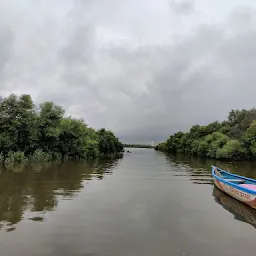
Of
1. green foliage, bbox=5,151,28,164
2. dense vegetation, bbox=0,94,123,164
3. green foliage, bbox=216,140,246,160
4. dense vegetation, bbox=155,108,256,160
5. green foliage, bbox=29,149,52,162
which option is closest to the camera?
green foliage, bbox=5,151,28,164

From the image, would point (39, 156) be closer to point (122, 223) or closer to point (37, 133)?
point (37, 133)

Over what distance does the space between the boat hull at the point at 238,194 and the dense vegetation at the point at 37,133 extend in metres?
30.7

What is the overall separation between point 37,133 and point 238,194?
3723 cm

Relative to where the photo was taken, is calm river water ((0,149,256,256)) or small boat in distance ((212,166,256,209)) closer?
calm river water ((0,149,256,256))

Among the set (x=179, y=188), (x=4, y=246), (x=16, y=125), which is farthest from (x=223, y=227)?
(x=16, y=125)

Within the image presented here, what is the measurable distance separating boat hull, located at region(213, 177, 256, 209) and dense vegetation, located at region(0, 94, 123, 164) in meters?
30.7

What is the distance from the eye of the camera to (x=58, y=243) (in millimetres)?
8203

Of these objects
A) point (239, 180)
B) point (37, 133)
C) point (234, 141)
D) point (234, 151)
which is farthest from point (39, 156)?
point (234, 141)

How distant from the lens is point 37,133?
148 feet

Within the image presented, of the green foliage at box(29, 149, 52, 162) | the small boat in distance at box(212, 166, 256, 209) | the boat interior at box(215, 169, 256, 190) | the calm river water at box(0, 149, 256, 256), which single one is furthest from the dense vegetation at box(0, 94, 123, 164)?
the small boat in distance at box(212, 166, 256, 209)

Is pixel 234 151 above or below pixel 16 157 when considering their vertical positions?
above

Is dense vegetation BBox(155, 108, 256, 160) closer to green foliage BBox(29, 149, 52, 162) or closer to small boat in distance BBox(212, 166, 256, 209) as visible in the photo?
green foliage BBox(29, 149, 52, 162)

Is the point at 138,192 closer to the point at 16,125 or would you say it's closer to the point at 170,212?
the point at 170,212

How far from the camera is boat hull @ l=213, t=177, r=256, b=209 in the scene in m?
12.8
